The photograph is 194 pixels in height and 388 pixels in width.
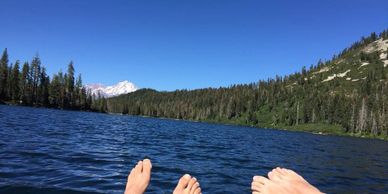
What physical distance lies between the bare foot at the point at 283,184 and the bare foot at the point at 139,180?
1725 mm

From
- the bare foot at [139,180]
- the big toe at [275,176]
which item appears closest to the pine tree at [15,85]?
the bare foot at [139,180]

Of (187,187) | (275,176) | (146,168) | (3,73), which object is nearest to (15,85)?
(3,73)

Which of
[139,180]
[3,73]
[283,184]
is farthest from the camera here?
[3,73]

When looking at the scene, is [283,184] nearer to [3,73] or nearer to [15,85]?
[15,85]

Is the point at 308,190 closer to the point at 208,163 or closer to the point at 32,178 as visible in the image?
the point at 32,178

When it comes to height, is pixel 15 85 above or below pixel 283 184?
above

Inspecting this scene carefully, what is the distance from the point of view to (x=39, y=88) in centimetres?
13000

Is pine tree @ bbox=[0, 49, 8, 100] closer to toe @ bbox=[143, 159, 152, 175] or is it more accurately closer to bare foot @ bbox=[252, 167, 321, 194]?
toe @ bbox=[143, 159, 152, 175]

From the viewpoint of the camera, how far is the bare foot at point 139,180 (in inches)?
212

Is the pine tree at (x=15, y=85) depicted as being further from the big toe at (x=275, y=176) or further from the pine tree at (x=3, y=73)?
the big toe at (x=275, y=176)

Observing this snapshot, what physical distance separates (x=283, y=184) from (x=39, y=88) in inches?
5368

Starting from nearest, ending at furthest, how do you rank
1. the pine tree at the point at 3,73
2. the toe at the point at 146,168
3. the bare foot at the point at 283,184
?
the bare foot at the point at 283,184 → the toe at the point at 146,168 → the pine tree at the point at 3,73

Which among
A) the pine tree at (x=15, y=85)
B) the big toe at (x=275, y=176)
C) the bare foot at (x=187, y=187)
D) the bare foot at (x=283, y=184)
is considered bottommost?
the bare foot at (x=187, y=187)

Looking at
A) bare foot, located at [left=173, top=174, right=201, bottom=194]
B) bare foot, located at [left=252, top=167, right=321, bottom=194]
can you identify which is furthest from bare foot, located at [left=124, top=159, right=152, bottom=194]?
bare foot, located at [left=252, top=167, right=321, bottom=194]
